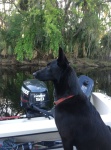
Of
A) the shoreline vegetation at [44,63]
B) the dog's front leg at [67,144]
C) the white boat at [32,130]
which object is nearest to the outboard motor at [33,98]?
the white boat at [32,130]

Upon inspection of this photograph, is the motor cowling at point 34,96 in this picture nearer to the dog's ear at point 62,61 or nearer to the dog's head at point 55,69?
the dog's head at point 55,69

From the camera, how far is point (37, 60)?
21.6 meters

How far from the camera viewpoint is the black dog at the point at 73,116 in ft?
7.14

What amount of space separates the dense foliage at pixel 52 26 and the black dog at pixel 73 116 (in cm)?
1599

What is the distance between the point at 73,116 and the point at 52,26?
16241mm

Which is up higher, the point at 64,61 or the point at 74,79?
the point at 64,61

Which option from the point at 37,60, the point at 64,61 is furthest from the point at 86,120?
the point at 37,60

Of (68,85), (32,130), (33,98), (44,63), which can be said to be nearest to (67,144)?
(68,85)

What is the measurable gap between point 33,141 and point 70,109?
101 cm

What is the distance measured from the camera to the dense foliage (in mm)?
18422

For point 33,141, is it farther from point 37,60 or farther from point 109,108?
point 37,60

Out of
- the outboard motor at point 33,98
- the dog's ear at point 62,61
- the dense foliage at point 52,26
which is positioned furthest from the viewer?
the dense foliage at point 52,26

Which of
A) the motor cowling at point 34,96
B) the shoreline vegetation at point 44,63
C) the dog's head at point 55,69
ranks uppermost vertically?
the dog's head at point 55,69

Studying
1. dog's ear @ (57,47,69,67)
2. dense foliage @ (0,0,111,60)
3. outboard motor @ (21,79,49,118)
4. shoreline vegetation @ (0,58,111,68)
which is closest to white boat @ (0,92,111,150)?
outboard motor @ (21,79,49,118)
